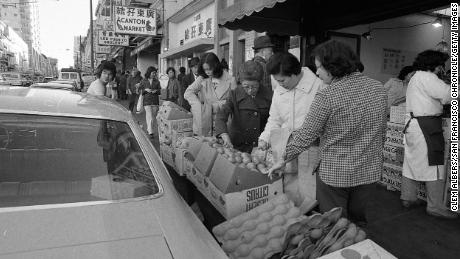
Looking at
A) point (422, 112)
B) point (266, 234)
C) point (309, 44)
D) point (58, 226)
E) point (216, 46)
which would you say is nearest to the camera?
point (58, 226)

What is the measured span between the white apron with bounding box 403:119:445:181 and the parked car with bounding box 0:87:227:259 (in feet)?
10.5

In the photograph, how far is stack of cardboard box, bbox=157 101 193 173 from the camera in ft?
15.9

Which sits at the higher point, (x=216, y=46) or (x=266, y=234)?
(x=216, y=46)

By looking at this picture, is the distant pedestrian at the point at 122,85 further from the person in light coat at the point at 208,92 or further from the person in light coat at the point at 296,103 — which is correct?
the person in light coat at the point at 296,103

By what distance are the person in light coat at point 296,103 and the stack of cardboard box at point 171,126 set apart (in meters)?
2.12

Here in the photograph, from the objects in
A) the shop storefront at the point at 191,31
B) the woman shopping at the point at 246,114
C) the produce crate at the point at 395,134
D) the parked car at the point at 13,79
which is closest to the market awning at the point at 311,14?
the woman shopping at the point at 246,114

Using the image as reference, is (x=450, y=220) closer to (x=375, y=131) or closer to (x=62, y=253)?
(x=375, y=131)

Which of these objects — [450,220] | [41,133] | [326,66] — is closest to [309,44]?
[450,220]

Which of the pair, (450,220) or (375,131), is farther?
(450,220)

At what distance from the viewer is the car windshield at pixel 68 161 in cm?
188

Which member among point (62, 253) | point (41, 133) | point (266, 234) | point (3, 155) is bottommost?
point (266, 234)

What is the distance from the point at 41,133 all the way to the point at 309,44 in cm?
542

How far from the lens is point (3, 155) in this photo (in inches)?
85.4

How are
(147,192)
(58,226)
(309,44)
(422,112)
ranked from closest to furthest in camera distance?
1. (58,226)
2. (147,192)
3. (422,112)
4. (309,44)
